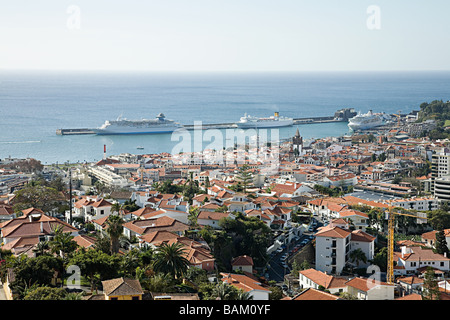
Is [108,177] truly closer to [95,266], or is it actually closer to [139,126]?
[95,266]

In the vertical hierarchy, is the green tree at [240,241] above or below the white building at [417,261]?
above

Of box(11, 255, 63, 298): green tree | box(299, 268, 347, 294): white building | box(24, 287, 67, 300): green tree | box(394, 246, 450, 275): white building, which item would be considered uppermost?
box(24, 287, 67, 300): green tree

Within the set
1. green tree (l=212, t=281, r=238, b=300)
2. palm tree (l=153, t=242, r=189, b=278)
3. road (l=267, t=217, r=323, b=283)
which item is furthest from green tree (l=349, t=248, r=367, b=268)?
green tree (l=212, t=281, r=238, b=300)

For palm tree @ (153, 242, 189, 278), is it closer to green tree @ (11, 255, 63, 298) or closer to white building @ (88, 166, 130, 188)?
green tree @ (11, 255, 63, 298)

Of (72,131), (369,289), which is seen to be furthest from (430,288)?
(72,131)

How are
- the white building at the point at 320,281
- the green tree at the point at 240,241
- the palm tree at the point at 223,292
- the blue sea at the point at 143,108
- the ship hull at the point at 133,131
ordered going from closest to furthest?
1. the palm tree at the point at 223,292
2. the white building at the point at 320,281
3. the green tree at the point at 240,241
4. the blue sea at the point at 143,108
5. the ship hull at the point at 133,131

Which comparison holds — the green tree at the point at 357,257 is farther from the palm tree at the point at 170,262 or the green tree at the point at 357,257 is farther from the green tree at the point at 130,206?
the green tree at the point at 130,206

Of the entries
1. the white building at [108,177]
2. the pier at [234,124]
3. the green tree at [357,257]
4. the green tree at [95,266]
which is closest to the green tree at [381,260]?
the green tree at [357,257]
